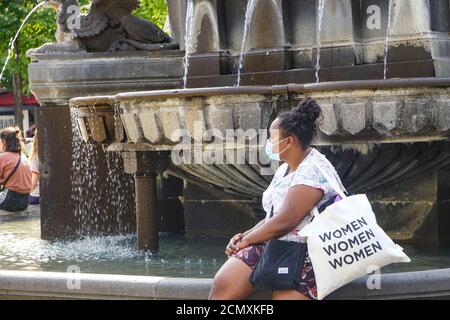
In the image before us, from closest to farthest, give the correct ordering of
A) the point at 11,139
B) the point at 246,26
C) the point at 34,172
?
the point at 246,26 < the point at 34,172 < the point at 11,139

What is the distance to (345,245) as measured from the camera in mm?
5582

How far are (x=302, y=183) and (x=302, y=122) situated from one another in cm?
39

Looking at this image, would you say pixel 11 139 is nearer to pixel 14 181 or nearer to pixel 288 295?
pixel 14 181

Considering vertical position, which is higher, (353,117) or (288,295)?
(353,117)

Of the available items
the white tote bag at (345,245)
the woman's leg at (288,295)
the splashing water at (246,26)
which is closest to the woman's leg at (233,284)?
the woman's leg at (288,295)

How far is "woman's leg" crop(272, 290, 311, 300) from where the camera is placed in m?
5.77

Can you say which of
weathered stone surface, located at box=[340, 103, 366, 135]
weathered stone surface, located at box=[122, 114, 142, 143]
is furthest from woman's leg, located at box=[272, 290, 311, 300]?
weathered stone surface, located at box=[122, 114, 142, 143]

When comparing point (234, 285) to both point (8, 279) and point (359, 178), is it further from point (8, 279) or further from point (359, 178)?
point (359, 178)

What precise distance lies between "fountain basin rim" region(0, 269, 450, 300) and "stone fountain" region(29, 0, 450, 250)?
1.61 meters

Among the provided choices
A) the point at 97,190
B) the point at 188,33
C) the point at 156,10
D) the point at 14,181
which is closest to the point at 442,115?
the point at 188,33

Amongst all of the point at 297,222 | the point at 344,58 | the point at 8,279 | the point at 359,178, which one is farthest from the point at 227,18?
the point at 297,222

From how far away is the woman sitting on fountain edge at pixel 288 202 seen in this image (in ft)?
19.0

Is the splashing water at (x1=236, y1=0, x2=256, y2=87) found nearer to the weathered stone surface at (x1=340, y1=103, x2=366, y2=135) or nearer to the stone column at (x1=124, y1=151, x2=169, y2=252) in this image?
the stone column at (x1=124, y1=151, x2=169, y2=252)

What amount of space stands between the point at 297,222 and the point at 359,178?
2.90 metres
